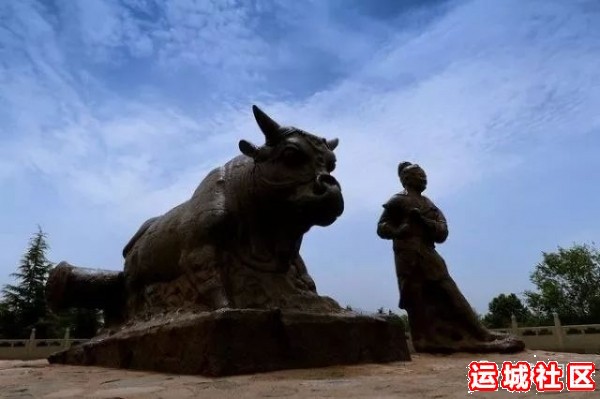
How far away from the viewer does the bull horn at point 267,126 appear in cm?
395

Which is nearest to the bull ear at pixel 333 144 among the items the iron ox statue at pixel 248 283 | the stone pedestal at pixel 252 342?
the iron ox statue at pixel 248 283

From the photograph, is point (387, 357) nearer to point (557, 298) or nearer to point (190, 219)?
point (190, 219)

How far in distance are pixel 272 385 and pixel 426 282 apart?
3.42 metres

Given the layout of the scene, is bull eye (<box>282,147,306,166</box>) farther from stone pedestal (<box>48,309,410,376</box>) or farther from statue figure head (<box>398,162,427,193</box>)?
statue figure head (<box>398,162,427,193</box>)

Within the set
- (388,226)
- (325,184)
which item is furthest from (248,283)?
(388,226)

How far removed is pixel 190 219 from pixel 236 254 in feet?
1.63

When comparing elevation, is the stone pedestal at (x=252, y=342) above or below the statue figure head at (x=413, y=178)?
below

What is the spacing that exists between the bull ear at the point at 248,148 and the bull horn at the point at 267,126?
143mm

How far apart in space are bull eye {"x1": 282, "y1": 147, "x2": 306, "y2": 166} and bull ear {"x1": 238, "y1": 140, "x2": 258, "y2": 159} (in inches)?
A: 12.5

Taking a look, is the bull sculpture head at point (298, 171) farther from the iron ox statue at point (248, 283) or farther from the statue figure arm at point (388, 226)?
the statue figure arm at point (388, 226)

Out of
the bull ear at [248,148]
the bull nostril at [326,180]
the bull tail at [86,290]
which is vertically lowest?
the bull tail at [86,290]

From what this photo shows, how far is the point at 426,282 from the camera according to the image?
18.5 ft

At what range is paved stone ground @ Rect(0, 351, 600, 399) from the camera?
2295mm

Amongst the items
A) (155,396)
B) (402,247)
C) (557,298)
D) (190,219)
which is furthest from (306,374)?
(557,298)
